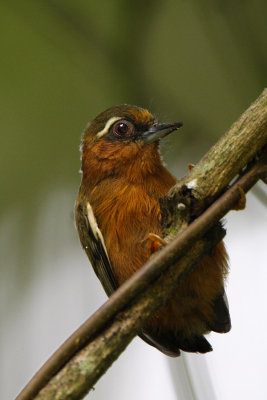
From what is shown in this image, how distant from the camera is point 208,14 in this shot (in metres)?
2.73

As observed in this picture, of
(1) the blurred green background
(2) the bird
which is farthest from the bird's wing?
(1) the blurred green background

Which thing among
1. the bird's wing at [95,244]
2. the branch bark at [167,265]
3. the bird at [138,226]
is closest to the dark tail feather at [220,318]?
the bird at [138,226]

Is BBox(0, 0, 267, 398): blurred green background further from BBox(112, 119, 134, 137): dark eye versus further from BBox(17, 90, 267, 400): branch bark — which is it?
BBox(17, 90, 267, 400): branch bark

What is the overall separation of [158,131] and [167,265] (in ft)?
3.73

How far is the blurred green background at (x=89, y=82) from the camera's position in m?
2.71

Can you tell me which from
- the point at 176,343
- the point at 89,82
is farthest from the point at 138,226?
the point at 89,82

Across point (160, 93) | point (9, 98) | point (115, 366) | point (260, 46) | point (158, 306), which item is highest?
point (9, 98)

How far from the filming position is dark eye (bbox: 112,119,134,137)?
2289 millimetres

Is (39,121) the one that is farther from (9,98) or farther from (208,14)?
(208,14)

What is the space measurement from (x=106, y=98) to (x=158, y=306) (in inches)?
85.5

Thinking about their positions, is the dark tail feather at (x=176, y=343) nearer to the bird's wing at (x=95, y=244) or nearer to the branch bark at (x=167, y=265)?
the bird's wing at (x=95, y=244)

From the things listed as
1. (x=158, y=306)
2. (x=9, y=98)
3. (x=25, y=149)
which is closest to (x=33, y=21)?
(x=9, y=98)

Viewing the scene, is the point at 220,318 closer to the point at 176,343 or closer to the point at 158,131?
the point at 176,343

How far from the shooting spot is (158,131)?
2184mm
